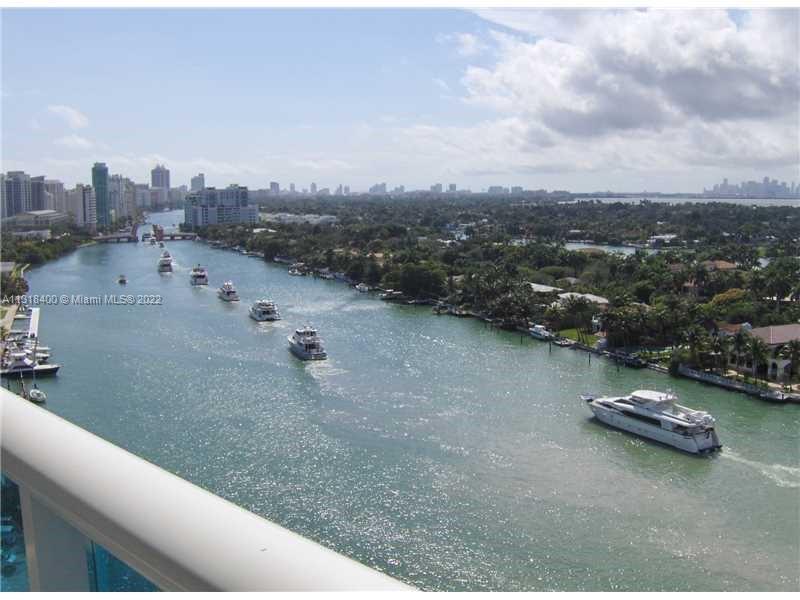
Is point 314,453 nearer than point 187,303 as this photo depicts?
Yes

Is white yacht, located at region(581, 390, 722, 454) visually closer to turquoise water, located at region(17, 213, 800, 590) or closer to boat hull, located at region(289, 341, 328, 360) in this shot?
turquoise water, located at region(17, 213, 800, 590)

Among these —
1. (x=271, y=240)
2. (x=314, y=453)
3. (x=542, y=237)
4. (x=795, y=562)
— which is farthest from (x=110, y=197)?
(x=795, y=562)

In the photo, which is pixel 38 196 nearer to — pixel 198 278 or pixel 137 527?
pixel 198 278

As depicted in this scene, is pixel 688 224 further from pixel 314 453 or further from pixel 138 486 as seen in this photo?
pixel 138 486

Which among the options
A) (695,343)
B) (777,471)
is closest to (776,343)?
(695,343)

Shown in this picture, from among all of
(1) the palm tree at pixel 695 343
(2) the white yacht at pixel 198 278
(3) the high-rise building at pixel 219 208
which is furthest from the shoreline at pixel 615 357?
(3) the high-rise building at pixel 219 208

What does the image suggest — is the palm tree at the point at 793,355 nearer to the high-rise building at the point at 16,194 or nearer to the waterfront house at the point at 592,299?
the waterfront house at the point at 592,299
